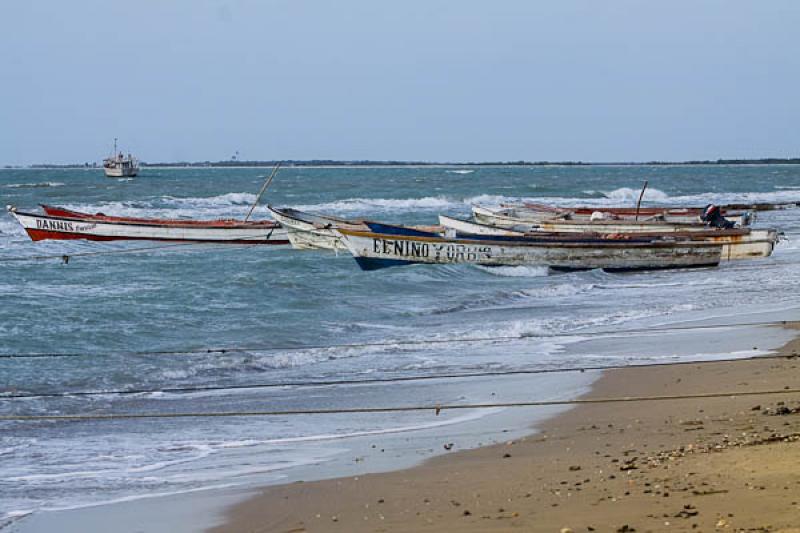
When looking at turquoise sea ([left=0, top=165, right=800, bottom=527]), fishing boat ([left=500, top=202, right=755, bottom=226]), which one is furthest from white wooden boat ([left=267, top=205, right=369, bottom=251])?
fishing boat ([left=500, top=202, right=755, bottom=226])

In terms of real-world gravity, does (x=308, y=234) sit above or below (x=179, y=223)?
below

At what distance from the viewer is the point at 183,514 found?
5945mm

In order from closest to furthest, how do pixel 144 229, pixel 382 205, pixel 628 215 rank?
pixel 144 229
pixel 628 215
pixel 382 205

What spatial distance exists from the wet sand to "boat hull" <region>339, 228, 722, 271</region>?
1287 cm

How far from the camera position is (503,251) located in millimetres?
20906

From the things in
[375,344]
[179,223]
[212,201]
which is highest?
[179,223]

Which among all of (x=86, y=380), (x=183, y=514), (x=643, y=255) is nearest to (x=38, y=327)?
(x=86, y=380)

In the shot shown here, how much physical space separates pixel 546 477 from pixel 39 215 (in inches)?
970

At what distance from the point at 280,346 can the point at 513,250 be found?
359 inches

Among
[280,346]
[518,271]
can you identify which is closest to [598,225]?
[518,271]

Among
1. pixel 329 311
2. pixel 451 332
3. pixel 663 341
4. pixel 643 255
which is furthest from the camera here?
pixel 643 255

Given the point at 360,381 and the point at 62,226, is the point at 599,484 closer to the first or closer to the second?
the point at 360,381

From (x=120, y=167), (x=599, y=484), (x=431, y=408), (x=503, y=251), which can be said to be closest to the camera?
(x=599, y=484)

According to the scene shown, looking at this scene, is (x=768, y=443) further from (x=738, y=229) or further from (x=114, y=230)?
(x=114, y=230)
